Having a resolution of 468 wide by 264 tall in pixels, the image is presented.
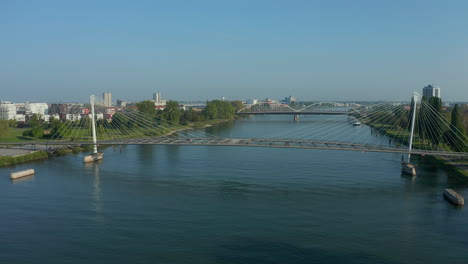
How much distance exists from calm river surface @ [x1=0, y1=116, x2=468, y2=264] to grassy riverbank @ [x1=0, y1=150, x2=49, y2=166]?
791 millimetres

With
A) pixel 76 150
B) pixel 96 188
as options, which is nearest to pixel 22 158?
pixel 76 150

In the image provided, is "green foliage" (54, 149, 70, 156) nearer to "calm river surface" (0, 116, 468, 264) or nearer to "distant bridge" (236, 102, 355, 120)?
"calm river surface" (0, 116, 468, 264)

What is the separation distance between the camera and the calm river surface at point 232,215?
5352 millimetres

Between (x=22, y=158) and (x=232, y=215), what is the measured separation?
8596 mm

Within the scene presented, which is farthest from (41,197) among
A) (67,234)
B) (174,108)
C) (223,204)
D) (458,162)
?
(174,108)

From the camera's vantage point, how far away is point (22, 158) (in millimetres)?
12484

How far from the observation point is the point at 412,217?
672cm

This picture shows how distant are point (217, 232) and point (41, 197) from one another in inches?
164

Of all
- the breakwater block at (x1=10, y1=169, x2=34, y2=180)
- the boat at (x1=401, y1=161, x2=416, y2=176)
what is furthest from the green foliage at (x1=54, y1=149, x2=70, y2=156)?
the boat at (x1=401, y1=161, x2=416, y2=176)

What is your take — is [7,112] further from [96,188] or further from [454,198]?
[454,198]

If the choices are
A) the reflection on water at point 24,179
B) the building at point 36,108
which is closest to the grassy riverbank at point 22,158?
the reflection on water at point 24,179

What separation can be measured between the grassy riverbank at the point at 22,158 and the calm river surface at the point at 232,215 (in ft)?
2.59

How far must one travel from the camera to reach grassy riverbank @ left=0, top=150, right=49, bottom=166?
11907 mm

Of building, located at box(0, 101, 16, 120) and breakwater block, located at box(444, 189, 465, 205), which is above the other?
building, located at box(0, 101, 16, 120)
